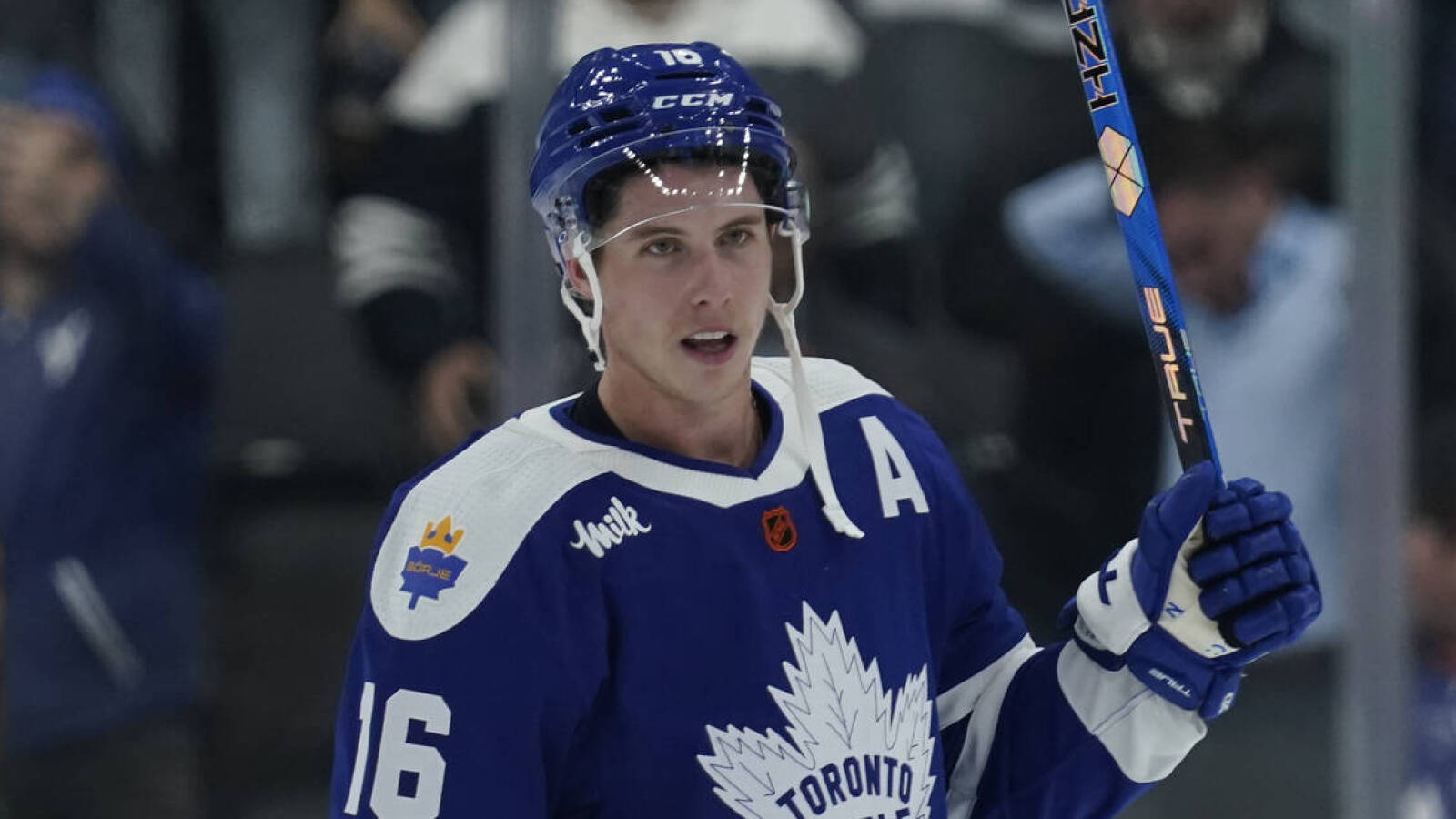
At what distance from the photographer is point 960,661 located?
1.77 metres

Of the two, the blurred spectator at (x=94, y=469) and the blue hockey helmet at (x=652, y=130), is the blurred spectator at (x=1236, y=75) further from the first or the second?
the blue hockey helmet at (x=652, y=130)

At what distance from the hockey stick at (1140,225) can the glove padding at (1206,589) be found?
0.08 metres

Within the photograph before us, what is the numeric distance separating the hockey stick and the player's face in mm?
303

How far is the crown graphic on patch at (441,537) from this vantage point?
1.52 metres

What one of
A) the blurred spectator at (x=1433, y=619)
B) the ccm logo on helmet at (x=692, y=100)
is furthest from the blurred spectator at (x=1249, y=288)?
the ccm logo on helmet at (x=692, y=100)

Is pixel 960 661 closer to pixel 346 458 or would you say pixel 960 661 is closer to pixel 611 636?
pixel 611 636

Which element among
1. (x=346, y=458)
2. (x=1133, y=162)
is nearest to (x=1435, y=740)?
(x=346, y=458)

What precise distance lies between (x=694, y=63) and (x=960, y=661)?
553 millimetres

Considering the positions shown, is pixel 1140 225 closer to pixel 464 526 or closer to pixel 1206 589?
pixel 1206 589

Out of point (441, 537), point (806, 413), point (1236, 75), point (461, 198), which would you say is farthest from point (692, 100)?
point (1236, 75)

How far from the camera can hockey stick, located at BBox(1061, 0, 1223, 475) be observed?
1652 millimetres

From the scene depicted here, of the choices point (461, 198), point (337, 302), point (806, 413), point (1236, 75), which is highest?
point (1236, 75)

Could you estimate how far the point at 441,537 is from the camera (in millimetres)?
1532

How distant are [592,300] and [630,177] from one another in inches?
4.4
